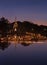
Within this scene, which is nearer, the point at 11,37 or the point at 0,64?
the point at 0,64

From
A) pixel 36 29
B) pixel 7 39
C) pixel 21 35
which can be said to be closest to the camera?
pixel 7 39

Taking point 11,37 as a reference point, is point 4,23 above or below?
above

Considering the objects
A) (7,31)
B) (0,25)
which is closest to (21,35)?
(7,31)

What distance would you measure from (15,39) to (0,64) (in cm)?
3033

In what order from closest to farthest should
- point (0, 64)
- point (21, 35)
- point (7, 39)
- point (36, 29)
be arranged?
point (0, 64), point (7, 39), point (21, 35), point (36, 29)

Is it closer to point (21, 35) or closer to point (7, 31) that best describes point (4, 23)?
point (7, 31)

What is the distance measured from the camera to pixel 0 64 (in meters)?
17.0

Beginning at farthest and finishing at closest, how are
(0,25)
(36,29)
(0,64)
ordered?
(36,29)
(0,25)
(0,64)

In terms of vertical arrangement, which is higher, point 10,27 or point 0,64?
point 10,27

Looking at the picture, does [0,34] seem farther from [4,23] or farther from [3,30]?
[4,23]

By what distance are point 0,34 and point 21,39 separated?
7.08 meters

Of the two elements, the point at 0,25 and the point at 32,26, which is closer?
the point at 0,25

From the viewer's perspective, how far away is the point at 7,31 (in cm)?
5475

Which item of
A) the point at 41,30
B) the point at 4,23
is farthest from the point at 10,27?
the point at 41,30
